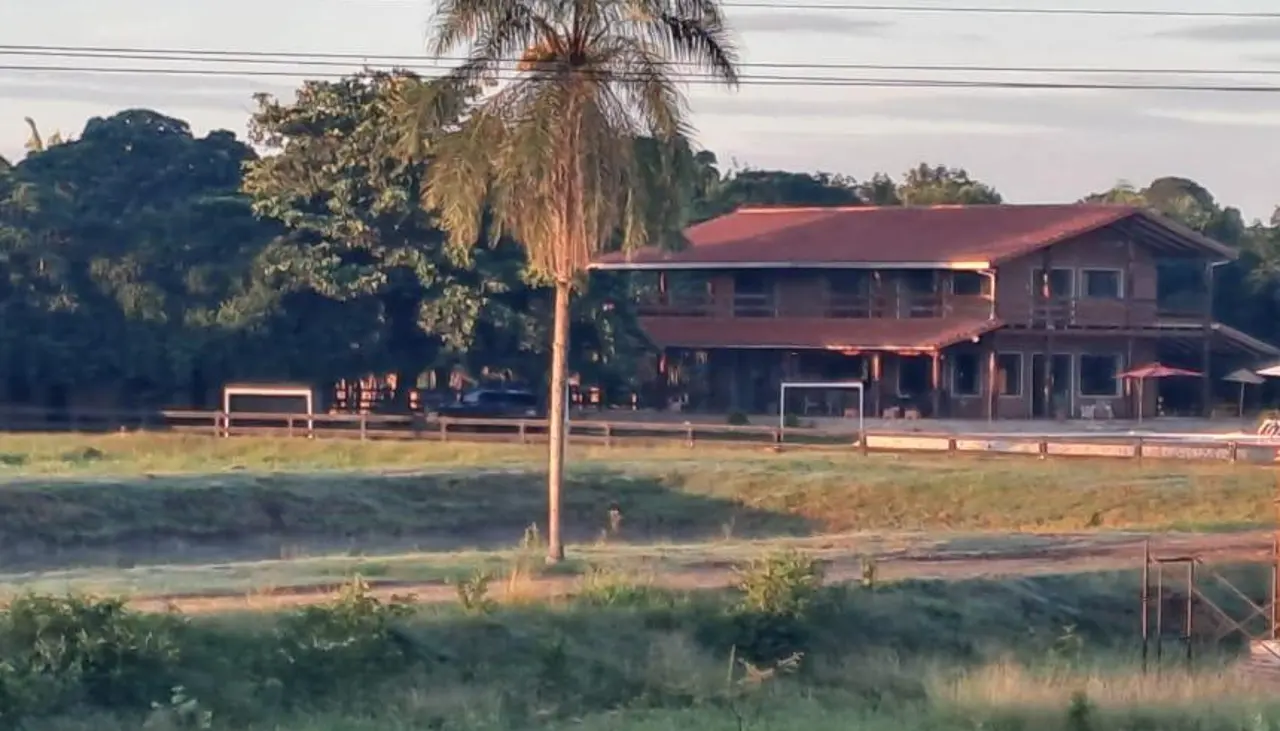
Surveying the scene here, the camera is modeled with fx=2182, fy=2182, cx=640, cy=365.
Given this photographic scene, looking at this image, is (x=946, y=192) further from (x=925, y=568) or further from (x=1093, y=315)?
(x=925, y=568)

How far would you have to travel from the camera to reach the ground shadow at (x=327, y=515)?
36.2 meters

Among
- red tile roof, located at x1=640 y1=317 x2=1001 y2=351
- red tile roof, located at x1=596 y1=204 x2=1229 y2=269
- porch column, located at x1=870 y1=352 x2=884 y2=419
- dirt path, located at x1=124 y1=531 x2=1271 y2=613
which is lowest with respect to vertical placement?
dirt path, located at x1=124 y1=531 x2=1271 y2=613

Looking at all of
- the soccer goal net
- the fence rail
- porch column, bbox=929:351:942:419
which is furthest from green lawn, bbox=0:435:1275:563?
the soccer goal net

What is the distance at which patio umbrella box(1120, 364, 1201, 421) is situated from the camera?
6247 centimetres

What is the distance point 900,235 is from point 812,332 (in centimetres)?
431

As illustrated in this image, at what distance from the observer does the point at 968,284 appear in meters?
64.4

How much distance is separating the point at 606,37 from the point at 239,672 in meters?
10.2

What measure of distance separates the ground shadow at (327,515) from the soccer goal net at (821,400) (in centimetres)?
2145

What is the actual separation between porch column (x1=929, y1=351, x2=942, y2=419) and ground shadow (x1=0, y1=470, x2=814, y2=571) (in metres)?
21.7

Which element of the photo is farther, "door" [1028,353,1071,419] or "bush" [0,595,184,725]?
"door" [1028,353,1071,419]

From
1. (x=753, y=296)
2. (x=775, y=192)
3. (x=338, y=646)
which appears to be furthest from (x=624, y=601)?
(x=775, y=192)

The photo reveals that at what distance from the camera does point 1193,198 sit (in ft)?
354

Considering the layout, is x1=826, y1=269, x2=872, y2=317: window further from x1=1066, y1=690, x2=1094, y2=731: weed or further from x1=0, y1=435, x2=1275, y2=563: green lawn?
x1=1066, y1=690, x2=1094, y2=731: weed

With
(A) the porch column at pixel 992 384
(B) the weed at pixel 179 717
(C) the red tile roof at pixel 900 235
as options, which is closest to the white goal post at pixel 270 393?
(C) the red tile roof at pixel 900 235
